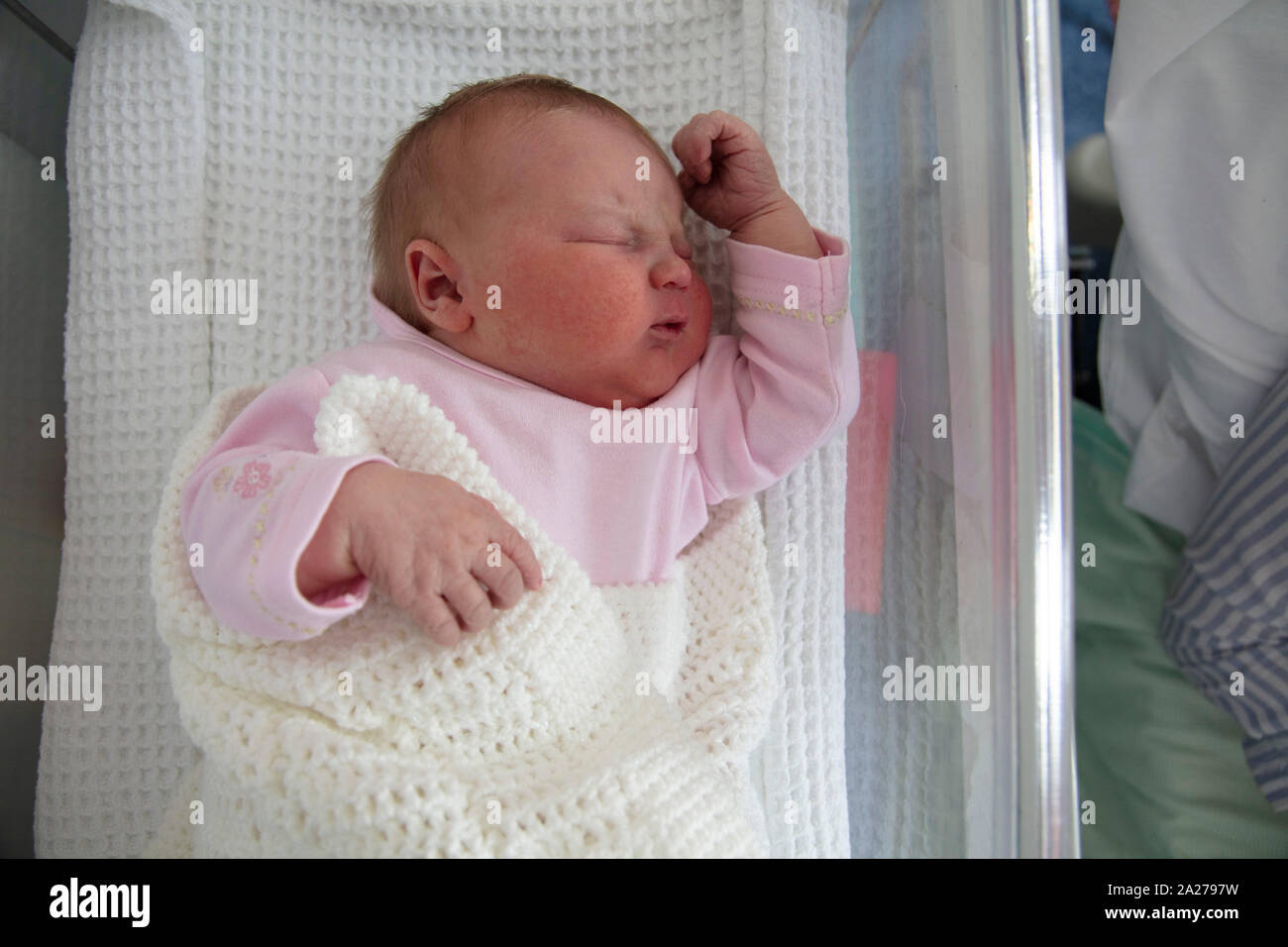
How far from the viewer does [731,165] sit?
1.03 m

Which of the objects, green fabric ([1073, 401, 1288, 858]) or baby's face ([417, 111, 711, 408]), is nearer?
baby's face ([417, 111, 711, 408])

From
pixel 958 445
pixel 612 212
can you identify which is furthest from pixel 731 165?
pixel 958 445

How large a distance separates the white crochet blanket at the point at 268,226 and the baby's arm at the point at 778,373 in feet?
0.30

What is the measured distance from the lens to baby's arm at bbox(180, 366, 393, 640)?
2.49ft

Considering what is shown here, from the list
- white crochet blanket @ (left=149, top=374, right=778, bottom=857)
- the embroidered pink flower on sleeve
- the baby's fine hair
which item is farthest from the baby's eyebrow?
the embroidered pink flower on sleeve

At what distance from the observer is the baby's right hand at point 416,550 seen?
0.78m

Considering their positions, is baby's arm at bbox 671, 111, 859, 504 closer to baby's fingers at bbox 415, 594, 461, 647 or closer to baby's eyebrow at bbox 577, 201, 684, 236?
baby's eyebrow at bbox 577, 201, 684, 236

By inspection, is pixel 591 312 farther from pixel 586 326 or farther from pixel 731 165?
pixel 731 165

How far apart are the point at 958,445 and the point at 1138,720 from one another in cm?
65

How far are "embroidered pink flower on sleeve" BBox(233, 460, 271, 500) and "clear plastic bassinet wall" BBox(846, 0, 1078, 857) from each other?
0.62 meters

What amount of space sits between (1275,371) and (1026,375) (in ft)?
1.79

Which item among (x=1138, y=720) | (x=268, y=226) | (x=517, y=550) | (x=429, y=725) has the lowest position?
(x=1138, y=720)

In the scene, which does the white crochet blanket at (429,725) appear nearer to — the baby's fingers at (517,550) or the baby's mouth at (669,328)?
the baby's fingers at (517,550)
